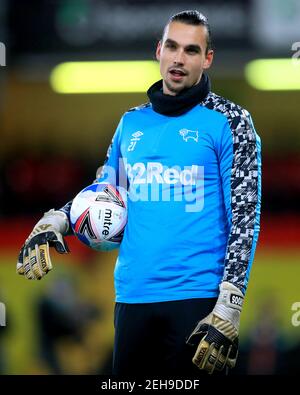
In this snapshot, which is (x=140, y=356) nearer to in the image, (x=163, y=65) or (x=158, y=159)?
(x=158, y=159)

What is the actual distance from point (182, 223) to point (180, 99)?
489 millimetres

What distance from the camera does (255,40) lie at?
33.8 ft

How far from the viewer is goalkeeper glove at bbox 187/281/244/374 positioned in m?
3.76

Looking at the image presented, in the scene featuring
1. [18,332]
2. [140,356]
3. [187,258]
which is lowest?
[18,332]

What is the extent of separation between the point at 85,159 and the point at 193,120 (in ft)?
22.7

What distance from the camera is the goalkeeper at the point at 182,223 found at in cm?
393

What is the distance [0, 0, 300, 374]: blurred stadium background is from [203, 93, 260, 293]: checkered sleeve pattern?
5890mm

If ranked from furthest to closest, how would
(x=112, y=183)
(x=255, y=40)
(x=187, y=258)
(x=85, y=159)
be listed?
(x=85, y=159), (x=255, y=40), (x=112, y=183), (x=187, y=258)

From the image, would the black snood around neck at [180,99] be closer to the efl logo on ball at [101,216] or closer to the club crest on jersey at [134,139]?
the club crest on jersey at [134,139]

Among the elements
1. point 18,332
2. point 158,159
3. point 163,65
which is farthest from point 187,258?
point 18,332

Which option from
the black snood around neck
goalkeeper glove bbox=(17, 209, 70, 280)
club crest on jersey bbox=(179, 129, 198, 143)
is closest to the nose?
the black snood around neck

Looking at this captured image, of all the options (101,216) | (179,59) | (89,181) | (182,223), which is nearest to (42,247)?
(101,216)

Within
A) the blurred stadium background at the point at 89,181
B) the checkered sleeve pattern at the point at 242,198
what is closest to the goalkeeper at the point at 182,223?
the checkered sleeve pattern at the point at 242,198

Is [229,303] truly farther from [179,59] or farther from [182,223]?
[179,59]
